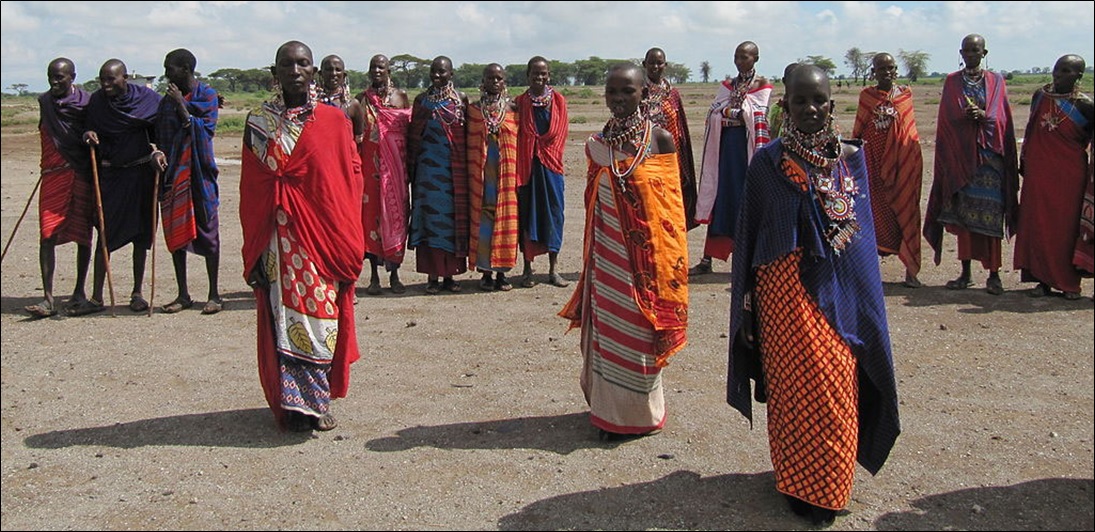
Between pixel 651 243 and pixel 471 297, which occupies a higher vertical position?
pixel 651 243

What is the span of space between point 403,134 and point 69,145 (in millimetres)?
2701

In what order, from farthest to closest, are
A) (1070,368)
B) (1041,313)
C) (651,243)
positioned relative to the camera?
(1041,313)
(1070,368)
(651,243)

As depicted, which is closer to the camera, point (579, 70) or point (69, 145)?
point (69, 145)

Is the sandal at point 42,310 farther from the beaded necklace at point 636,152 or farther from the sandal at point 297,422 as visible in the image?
the beaded necklace at point 636,152

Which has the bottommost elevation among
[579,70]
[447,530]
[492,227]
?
[447,530]

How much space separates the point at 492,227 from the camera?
28.9 ft

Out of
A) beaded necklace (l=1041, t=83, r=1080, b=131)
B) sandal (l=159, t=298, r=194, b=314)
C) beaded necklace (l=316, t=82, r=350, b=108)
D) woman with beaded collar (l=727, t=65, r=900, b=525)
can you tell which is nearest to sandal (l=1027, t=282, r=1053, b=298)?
beaded necklace (l=1041, t=83, r=1080, b=131)

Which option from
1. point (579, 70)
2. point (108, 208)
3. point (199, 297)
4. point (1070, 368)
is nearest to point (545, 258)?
point (199, 297)

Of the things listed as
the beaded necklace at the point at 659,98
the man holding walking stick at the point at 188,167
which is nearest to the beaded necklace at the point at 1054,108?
the beaded necklace at the point at 659,98

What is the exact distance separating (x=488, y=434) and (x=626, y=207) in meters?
1.48

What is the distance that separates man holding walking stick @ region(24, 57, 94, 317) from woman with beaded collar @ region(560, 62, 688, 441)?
5.02 metres

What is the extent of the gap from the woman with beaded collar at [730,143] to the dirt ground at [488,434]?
143 centimetres

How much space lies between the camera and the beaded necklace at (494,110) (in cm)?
863

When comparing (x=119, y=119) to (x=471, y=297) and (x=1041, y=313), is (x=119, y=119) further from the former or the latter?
(x=1041, y=313)
